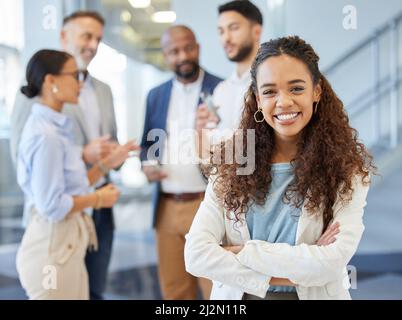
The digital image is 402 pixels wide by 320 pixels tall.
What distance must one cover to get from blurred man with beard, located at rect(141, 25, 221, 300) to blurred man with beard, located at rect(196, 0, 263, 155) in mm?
84

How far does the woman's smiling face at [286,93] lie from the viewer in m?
1.27

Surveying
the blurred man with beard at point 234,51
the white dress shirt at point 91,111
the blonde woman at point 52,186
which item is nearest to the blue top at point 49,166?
the blonde woman at point 52,186

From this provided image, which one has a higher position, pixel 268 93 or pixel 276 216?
pixel 268 93

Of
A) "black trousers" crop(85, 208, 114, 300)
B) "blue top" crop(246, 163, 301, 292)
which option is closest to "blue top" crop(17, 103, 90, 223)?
"black trousers" crop(85, 208, 114, 300)

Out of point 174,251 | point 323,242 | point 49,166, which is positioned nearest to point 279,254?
point 323,242

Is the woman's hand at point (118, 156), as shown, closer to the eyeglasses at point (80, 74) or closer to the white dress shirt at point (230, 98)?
the eyeglasses at point (80, 74)

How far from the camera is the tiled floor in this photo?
2.26 meters

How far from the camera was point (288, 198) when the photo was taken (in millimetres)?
1316

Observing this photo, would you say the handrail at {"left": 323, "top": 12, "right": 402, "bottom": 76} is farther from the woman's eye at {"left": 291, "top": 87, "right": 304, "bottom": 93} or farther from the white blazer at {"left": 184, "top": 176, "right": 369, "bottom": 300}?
the white blazer at {"left": 184, "top": 176, "right": 369, "bottom": 300}

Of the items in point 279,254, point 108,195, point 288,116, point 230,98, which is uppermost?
point 230,98

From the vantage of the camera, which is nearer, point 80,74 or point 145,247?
point 80,74

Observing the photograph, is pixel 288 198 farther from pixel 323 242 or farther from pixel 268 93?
pixel 268 93

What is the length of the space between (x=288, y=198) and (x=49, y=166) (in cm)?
97
